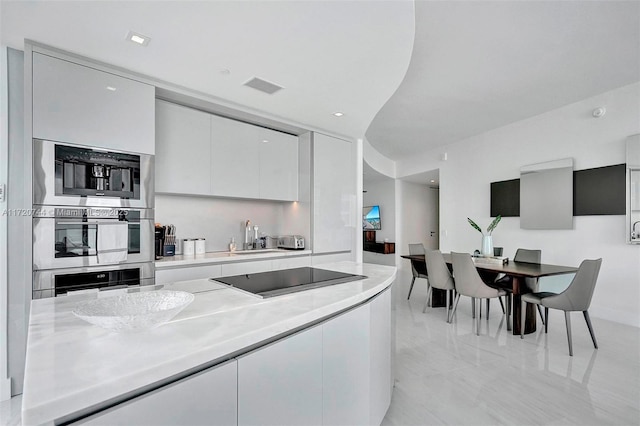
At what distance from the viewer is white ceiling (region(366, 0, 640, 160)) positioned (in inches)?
99.9

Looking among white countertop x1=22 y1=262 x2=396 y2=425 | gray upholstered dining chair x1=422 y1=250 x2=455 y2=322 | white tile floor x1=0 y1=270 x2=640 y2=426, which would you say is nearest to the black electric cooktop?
white countertop x1=22 y1=262 x2=396 y2=425

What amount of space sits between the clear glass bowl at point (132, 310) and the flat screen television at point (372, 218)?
26.6 ft

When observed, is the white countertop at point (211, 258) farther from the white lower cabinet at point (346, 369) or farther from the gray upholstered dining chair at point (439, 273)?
the white lower cabinet at point (346, 369)

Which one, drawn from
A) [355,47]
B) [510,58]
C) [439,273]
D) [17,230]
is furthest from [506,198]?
[17,230]

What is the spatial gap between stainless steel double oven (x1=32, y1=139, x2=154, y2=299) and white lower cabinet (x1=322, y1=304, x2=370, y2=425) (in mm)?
1966

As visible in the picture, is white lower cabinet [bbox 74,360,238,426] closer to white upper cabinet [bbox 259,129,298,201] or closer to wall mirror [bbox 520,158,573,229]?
white upper cabinet [bbox 259,129,298,201]

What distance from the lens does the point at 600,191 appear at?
4.04 m

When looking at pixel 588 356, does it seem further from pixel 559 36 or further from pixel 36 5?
pixel 36 5

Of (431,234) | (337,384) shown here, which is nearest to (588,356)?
(337,384)

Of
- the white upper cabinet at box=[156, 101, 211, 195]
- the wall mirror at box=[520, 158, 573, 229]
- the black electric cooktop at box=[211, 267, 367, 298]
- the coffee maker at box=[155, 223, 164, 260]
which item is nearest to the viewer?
the black electric cooktop at box=[211, 267, 367, 298]

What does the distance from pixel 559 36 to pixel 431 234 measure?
6.84 metres

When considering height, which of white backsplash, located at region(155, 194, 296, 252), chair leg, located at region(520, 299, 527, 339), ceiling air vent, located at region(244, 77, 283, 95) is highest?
ceiling air vent, located at region(244, 77, 283, 95)

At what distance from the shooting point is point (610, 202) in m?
3.92

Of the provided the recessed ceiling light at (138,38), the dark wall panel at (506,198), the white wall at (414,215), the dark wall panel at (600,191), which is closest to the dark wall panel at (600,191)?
the dark wall panel at (600,191)
